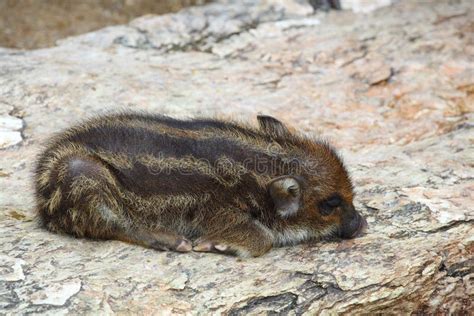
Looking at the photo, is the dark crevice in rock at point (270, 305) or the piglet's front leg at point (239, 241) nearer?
the dark crevice in rock at point (270, 305)

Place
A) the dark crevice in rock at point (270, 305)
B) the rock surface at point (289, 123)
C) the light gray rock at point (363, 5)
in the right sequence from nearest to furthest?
the dark crevice in rock at point (270, 305), the rock surface at point (289, 123), the light gray rock at point (363, 5)

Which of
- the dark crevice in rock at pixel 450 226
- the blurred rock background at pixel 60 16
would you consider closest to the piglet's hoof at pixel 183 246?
the dark crevice in rock at pixel 450 226

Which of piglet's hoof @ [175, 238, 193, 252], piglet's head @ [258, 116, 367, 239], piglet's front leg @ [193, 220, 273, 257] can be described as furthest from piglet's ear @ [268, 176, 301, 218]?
piglet's hoof @ [175, 238, 193, 252]

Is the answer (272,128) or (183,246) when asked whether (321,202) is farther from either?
(183,246)

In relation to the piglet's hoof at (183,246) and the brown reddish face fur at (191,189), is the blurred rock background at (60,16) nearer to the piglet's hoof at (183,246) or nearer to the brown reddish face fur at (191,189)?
the brown reddish face fur at (191,189)

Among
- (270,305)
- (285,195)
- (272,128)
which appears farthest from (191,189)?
(270,305)

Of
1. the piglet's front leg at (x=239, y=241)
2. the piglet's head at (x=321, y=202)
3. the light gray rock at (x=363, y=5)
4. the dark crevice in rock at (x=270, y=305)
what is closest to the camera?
the dark crevice in rock at (x=270, y=305)

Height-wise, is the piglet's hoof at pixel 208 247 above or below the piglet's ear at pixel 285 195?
below
